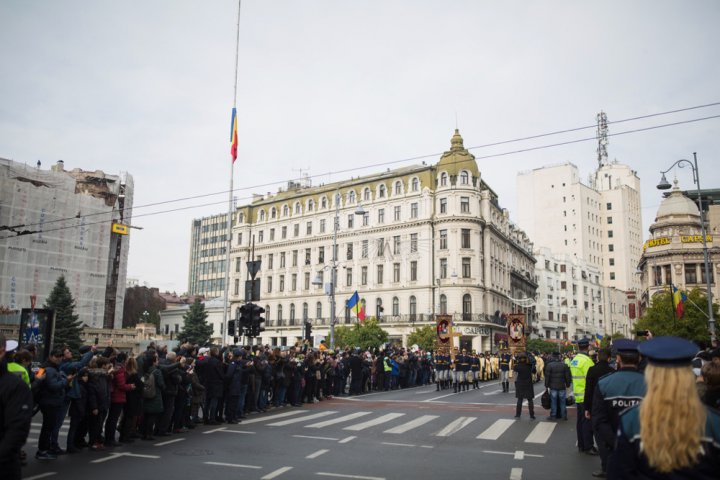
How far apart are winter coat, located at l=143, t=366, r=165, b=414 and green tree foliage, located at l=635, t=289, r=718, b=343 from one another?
36861mm

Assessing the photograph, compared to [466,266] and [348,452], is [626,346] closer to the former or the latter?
[348,452]

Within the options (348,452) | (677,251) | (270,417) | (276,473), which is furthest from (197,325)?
(276,473)

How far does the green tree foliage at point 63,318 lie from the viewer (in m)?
50.1

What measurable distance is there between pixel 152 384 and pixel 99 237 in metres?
53.5

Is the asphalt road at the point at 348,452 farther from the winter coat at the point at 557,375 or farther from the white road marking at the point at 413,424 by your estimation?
the winter coat at the point at 557,375

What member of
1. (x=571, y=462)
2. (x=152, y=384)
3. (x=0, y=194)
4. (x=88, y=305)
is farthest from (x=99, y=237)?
(x=571, y=462)

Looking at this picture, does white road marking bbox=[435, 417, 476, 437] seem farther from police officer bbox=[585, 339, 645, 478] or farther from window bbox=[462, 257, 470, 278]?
window bbox=[462, 257, 470, 278]

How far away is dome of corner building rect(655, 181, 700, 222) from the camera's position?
75562mm

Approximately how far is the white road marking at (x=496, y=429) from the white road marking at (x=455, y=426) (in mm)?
663

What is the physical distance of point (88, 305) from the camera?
195 ft

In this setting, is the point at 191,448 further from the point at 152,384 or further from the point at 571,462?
the point at 571,462

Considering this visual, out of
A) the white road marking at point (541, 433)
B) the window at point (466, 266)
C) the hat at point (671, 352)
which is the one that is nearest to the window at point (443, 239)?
the window at point (466, 266)

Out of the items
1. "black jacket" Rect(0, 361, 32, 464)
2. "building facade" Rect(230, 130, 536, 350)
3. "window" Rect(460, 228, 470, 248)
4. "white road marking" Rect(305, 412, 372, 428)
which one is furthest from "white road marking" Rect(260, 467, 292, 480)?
"window" Rect(460, 228, 470, 248)

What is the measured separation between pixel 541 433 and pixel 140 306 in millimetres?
103437
